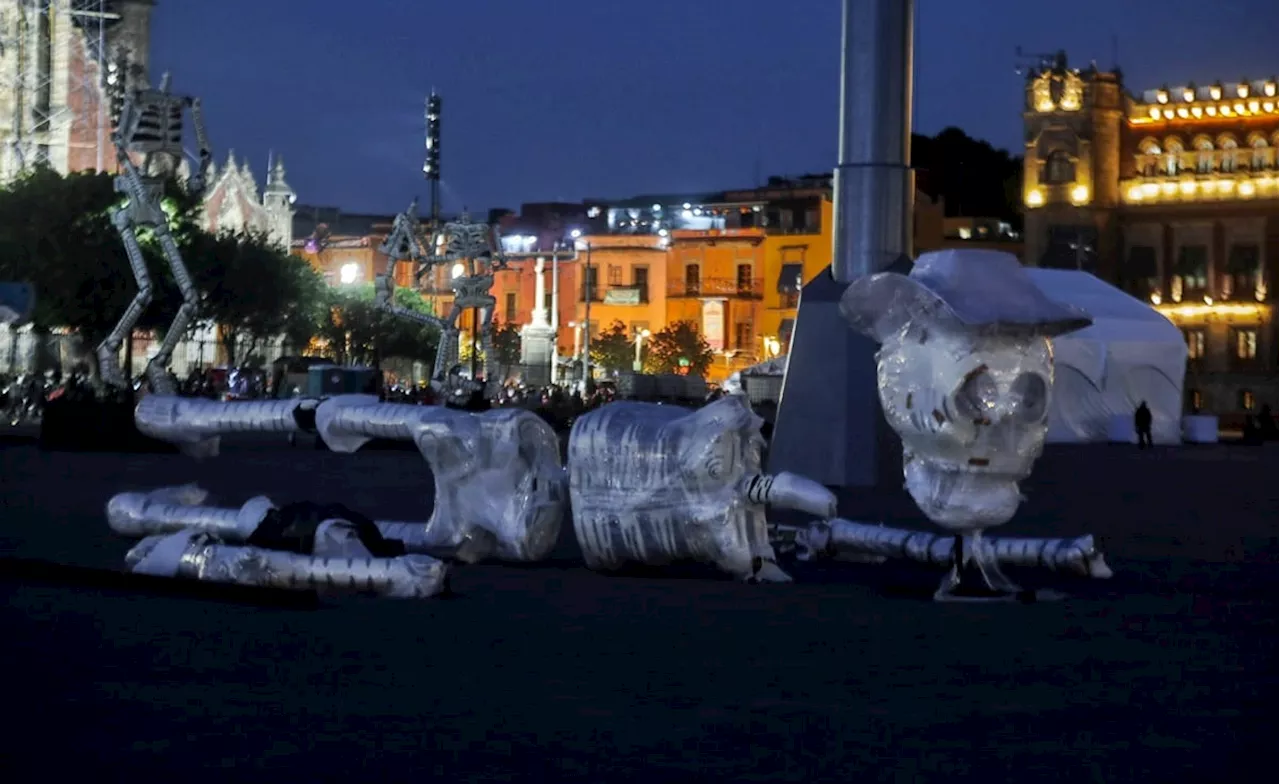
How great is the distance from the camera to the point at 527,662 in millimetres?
8734

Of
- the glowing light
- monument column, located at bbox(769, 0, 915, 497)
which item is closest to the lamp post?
the glowing light

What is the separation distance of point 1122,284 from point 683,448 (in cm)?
7636

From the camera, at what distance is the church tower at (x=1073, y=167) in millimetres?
84562

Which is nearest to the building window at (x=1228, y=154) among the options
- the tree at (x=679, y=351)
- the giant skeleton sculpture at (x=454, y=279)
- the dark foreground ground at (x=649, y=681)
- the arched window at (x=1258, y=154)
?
the arched window at (x=1258, y=154)

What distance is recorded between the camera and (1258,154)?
8206 centimetres

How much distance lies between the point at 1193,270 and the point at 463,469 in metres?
74.6

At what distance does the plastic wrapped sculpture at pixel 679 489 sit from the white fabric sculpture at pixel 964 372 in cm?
85

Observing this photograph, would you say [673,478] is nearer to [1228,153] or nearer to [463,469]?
[463,469]

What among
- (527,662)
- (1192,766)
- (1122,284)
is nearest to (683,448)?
(527,662)

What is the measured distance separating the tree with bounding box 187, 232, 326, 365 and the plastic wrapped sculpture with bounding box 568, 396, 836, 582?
54.0 m

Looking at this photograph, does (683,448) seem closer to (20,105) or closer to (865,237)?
(865,237)

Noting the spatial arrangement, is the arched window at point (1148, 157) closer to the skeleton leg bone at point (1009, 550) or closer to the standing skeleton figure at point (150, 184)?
the standing skeleton figure at point (150, 184)

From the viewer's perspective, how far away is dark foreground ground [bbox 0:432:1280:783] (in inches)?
255

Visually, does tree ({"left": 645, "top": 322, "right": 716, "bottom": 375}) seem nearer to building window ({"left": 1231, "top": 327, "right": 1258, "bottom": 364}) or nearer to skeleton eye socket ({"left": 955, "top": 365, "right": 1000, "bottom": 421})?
building window ({"left": 1231, "top": 327, "right": 1258, "bottom": 364})
